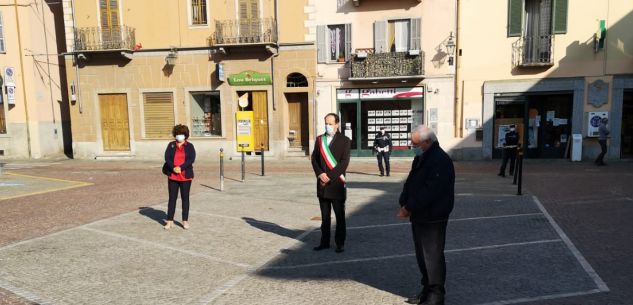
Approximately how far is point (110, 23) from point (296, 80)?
29.1 ft

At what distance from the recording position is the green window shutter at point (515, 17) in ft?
55.6

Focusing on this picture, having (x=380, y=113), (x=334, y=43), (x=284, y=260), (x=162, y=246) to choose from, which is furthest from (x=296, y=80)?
(x=284, y=260)

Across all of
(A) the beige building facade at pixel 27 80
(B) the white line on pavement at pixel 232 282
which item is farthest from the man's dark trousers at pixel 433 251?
(A) the beige building facade at pixel 27 80

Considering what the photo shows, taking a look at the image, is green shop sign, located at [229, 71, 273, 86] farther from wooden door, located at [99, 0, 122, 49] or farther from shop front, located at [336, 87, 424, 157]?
wooden door, located at [99, 0, 122, 49]

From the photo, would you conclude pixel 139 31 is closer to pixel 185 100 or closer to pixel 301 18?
pixel 185 100

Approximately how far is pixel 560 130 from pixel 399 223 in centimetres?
1305

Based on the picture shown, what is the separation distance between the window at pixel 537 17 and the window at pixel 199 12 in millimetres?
12544

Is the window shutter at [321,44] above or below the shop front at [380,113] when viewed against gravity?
above

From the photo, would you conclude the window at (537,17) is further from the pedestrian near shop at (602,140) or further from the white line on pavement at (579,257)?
the white line on pavement at (579,257)

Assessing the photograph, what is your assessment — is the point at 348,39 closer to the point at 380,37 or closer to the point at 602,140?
the point at 380,37

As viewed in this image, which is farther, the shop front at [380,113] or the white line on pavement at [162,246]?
the shop front at [380,113]

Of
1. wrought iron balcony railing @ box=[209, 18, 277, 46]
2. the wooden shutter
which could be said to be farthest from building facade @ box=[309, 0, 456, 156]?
the wooden shutter

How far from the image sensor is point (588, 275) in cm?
507

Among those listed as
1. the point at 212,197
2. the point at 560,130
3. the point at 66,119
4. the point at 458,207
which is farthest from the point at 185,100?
the point at 560,130
